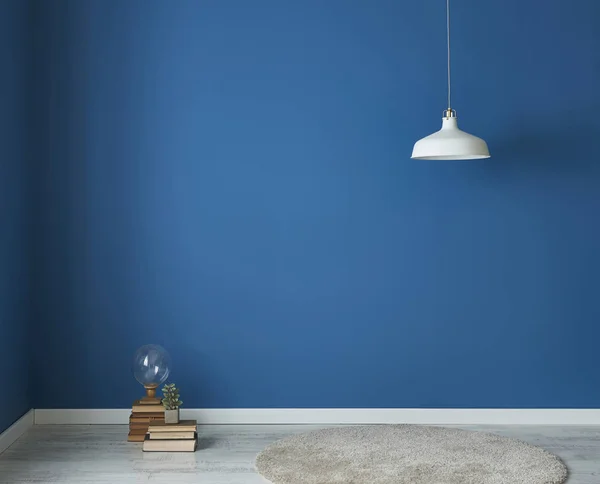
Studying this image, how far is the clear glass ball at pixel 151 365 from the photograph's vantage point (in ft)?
12.6

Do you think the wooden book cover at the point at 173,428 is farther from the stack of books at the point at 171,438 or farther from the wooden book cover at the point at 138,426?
Answer: the wooden book cover at the point at 138,426

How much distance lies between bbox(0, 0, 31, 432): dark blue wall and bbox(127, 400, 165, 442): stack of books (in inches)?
22.5

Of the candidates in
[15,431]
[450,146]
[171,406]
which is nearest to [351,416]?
[171,406]

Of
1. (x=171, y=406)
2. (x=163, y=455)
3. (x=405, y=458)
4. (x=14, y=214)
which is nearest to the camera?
(x=405, y=458)

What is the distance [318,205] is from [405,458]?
134 centimetres

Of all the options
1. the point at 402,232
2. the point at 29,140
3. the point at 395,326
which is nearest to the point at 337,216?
the point at 402,232

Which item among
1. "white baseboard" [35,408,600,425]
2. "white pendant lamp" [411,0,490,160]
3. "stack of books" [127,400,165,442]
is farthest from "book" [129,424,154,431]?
"white pendant lamp" [411,0,490,160]

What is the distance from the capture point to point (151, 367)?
12.6 ft

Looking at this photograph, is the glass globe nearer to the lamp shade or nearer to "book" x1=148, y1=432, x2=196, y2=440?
"book" x1=148, y1=432, x2=196, y2=440

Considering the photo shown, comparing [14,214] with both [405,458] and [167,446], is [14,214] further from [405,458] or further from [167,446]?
[405,458]

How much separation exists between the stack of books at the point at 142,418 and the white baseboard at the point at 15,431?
1.75 ft

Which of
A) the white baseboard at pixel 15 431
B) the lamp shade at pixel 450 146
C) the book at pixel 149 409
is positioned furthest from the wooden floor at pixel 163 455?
A: the lamp shade at pixel 450 146

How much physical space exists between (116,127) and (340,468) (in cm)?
202

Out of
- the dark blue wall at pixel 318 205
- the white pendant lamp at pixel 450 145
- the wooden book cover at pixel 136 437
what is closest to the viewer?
the white pendant lamp at pixel 450 145
